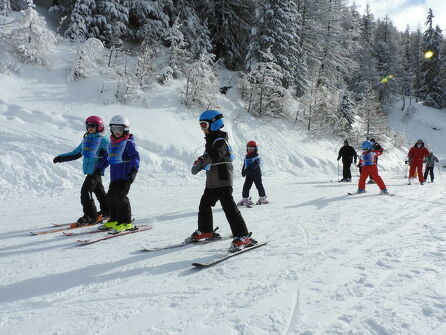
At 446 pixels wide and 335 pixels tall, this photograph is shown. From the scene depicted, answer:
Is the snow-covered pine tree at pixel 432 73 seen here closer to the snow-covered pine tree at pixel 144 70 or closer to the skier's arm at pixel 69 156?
the snow-covered pine tree at pixel 144 70

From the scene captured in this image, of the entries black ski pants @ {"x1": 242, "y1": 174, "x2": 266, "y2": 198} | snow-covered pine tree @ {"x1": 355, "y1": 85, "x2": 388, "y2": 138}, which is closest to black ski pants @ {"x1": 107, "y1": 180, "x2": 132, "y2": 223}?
black ski pants @ {"x1": 242, "y1": 174, "x2": 266, "y2": 198}

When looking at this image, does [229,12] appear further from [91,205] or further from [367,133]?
[91,205]

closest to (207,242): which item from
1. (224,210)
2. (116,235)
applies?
(224,210)

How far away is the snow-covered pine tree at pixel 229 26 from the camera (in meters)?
23.7

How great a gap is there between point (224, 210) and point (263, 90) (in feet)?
57.7

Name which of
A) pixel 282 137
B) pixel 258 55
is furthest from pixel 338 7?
pixel 282 137

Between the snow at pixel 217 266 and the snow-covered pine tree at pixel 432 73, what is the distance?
52.7 m

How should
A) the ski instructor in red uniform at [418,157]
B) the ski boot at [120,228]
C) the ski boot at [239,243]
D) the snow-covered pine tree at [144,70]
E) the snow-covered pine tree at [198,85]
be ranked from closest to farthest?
the ski boot at [239,243]
the ski boot at [120,228]
the ski instructor in red uniform at [418,157]
the snow-covered pine tree at [144,70]
the snow-covered pine tree at [198,85]

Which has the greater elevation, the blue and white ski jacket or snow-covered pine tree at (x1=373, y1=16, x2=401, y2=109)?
snow-covered pine tree at (x1=373, y1=16, x2=401, y2=109)

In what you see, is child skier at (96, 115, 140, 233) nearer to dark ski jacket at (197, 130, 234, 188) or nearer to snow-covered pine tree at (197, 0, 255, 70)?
dark ski jacket at (197, 130, 234, 188)

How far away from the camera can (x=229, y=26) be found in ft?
79.0

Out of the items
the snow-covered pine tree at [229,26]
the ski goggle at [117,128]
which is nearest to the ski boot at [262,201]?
the ski goggle at [117,128]

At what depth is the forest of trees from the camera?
1830 cm

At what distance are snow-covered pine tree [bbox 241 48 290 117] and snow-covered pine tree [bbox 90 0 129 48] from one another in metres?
8.02
